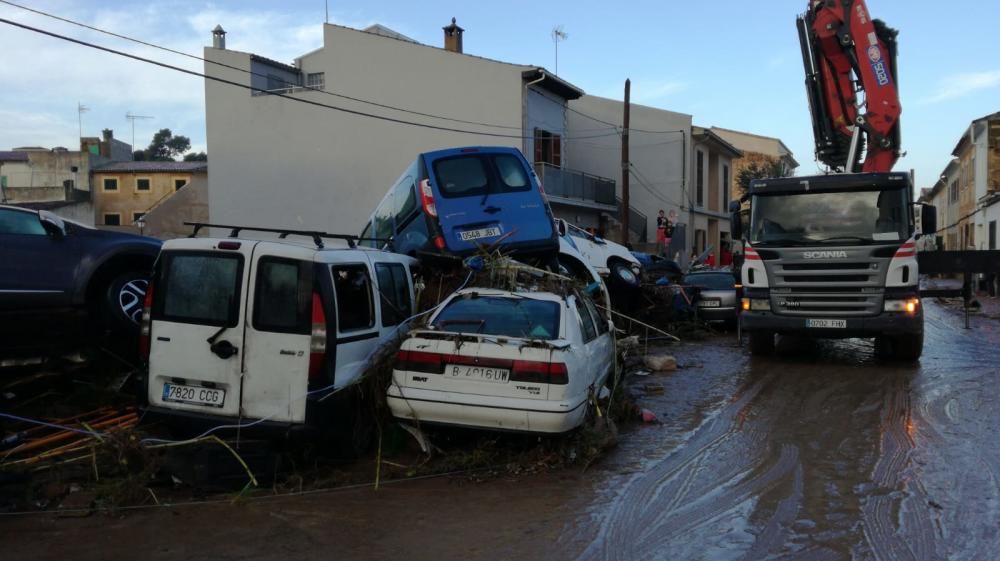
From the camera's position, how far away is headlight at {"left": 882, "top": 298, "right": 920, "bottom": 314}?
36.5 ft

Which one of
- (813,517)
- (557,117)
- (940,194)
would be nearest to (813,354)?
(813,517)

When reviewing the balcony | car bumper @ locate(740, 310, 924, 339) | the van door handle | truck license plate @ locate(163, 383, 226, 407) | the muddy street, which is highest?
the balcony

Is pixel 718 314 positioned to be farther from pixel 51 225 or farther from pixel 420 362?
pixel 51 225

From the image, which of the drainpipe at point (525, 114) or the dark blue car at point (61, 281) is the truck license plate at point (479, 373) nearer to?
the dark blue car at point (61, 281)

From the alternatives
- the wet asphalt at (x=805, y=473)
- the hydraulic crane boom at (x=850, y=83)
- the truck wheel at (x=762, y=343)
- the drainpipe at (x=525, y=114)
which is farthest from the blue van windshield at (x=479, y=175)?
the drainpipe at (x=525, y=114)

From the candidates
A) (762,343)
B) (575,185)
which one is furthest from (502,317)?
(575,185)

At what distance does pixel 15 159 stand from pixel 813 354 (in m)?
53.8

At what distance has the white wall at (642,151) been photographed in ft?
114

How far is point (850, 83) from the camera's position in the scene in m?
14.3

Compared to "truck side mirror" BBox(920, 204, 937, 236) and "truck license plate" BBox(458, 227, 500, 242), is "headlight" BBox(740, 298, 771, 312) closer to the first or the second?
"truck side mirror" BBox(920, 204, 937, 236)

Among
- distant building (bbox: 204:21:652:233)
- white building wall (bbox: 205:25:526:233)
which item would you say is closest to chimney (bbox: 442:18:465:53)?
distant building (bbox: 204:21:652:233)

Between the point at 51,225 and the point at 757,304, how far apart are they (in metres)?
9.33

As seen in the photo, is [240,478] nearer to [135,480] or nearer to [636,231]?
[135,480]

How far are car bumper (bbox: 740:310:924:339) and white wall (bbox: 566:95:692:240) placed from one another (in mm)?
23208
